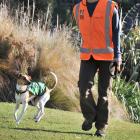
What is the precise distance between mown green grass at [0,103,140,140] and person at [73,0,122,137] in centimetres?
41

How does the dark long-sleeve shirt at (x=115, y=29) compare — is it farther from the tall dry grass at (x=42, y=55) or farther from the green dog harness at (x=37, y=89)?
the tall dry grass at (x=42, y=55)

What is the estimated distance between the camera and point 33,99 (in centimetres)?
1012

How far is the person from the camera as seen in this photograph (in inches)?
345

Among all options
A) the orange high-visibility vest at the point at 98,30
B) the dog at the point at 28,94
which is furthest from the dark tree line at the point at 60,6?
the orange high-visibility vest at the point at 98,30

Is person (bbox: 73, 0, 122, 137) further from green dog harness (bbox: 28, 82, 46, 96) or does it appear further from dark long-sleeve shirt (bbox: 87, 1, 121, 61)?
green dog harness (bbox: 28, 82, 46, 96)

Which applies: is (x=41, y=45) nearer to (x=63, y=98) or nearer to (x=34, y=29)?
(x=34, y=29)

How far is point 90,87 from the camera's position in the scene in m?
9.03

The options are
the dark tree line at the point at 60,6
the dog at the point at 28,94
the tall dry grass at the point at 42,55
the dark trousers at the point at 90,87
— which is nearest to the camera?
the dark trousers at the point at 90,87

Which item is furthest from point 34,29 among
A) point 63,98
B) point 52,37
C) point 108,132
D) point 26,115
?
point 108,132

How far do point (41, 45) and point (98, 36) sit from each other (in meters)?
5.08

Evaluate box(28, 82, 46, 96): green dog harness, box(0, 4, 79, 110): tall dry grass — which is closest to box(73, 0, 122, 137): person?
box(28, 82, 46, 96): green dog harness

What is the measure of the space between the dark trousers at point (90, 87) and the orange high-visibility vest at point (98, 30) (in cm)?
14

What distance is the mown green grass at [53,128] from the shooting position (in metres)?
8.96

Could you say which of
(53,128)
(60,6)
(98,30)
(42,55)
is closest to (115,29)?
(98,30)
